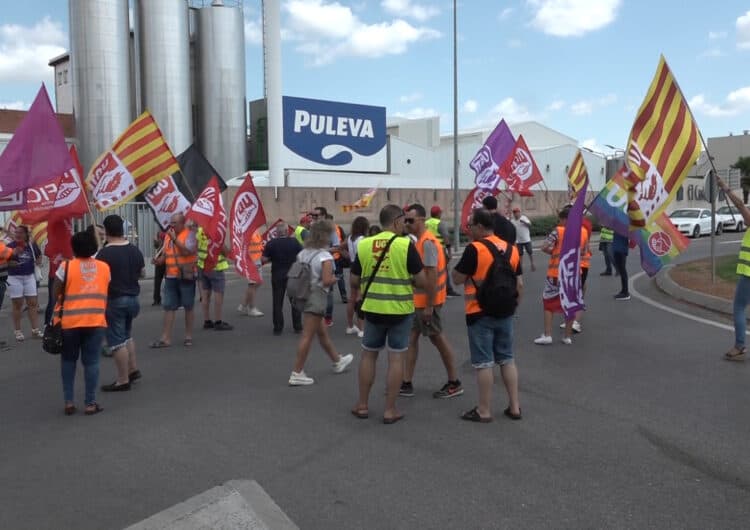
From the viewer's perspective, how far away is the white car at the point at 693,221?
32250mm

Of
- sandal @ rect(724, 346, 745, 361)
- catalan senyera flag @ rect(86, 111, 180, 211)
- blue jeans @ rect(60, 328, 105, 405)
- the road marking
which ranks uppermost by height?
catalan senyera flag @ rect(86, 111, 180, 211)

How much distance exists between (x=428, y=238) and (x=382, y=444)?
1.90m

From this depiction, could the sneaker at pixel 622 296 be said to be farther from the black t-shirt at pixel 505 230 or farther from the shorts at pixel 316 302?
the shorts at pixel 316 302

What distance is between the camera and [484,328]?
545 centimetres

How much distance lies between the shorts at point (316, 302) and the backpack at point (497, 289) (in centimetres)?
175

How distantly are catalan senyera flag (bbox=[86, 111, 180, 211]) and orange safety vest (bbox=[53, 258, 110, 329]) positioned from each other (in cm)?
280

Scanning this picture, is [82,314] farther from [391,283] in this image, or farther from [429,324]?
[429,324]

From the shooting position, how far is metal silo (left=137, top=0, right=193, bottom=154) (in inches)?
1467

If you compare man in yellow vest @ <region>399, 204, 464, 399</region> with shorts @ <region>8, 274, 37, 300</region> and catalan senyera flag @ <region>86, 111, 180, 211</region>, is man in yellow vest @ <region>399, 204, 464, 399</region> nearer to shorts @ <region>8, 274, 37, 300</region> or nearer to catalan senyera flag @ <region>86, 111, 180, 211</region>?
catalan senyera flag @ <region>86, 111, 180, 211</region>

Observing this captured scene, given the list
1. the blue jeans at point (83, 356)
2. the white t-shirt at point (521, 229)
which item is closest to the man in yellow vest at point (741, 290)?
the blue jeans at point (83, 356)

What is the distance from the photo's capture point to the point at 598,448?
484 cm

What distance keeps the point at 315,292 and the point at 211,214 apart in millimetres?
3066

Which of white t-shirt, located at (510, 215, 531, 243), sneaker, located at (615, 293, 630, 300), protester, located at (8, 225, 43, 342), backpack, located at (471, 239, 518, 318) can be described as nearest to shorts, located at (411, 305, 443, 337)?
backpack, located at (471, 239, 518, 318)

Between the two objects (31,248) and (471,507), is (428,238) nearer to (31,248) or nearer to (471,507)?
(471,507)
